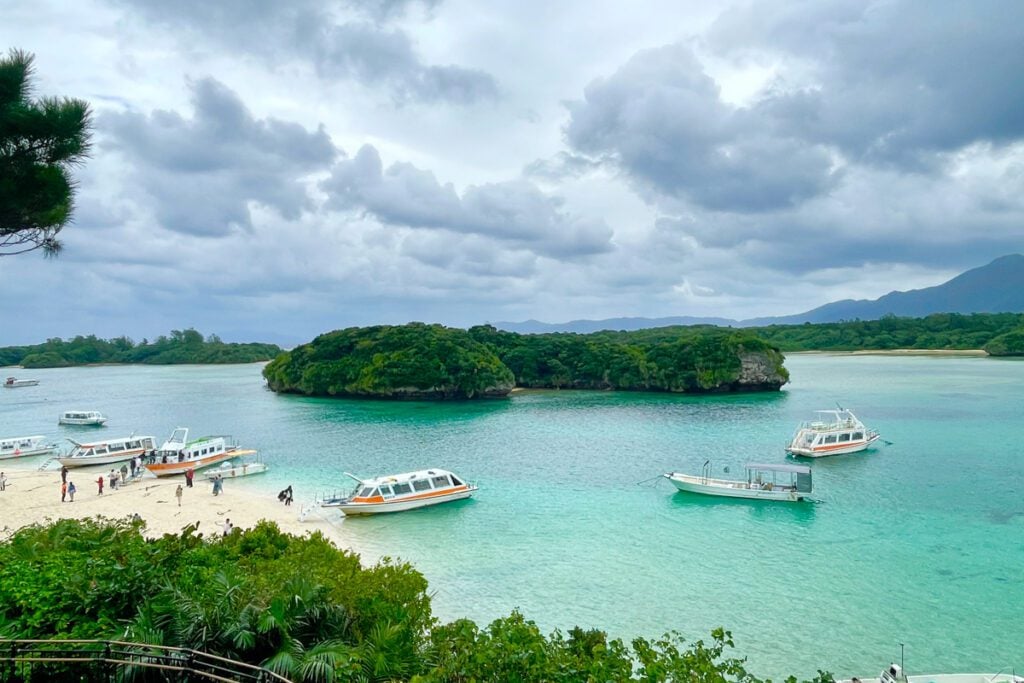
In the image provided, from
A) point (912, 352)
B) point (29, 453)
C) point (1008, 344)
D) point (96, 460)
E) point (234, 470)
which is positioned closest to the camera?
point (234, 470)

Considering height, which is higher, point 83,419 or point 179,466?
point 83,419

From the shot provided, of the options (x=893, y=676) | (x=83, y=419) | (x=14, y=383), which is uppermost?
(x=14, y=383)

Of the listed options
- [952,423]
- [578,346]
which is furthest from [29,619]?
[578,346]

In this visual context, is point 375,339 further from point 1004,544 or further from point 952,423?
point 1004,544

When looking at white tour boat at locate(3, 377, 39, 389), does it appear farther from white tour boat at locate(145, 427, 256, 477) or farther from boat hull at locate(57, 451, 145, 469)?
white tour boat at locate(145, 427, 256, 477)

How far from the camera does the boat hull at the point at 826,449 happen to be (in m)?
44.3

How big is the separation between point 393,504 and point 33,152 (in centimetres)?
2190

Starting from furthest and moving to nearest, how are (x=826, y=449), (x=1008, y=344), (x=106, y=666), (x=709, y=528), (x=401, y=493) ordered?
(x=1008, y=344) < (x=826, y=449) < (x=401, y=493) < (x=709, y=528) < (x=106, y=666)

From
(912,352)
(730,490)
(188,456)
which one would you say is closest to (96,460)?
(188,456)

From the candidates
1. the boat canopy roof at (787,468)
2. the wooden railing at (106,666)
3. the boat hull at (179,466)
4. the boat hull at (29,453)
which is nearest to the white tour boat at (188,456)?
the boat hull at (179,466)

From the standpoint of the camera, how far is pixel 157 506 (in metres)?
32.5

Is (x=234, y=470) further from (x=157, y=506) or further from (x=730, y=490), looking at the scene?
(x=730, y=490)

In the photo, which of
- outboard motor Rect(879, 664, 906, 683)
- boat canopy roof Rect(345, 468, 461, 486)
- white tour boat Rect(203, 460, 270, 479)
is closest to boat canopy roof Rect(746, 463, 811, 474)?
boat canopy roof Rect(345, 468, 461, 486)

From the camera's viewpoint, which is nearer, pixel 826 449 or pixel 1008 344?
pixel 826 449
